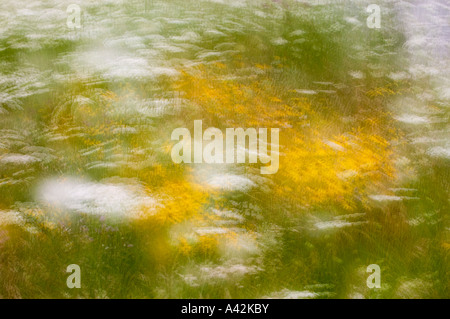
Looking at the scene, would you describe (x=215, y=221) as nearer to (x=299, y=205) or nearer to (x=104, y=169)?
(x=299, y=205)

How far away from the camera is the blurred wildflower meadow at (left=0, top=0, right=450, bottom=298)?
560 centimetres

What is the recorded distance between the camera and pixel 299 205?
6918 mm

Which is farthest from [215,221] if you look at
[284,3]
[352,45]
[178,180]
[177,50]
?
[284,3]

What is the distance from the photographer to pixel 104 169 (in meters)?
7.20

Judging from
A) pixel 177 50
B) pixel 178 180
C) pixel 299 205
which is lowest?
pixel 299 205

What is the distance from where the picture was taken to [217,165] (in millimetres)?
7527

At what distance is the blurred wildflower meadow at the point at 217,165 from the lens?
560 centimetres

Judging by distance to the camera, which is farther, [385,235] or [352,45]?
[352,45]

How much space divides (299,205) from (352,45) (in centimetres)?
861
